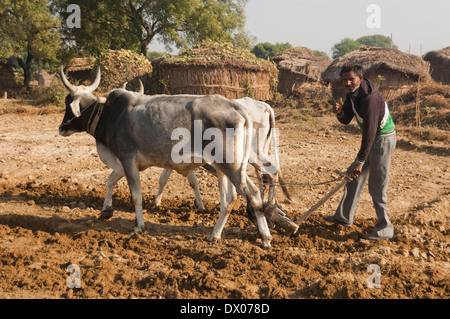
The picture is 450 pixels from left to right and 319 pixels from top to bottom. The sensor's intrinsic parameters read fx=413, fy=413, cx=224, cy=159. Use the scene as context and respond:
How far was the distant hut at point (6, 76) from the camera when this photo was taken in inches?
909

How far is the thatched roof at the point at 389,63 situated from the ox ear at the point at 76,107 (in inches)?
479

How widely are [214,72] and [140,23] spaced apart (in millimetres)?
10559

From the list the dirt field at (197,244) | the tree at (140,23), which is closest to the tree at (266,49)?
the tree at (140,23)

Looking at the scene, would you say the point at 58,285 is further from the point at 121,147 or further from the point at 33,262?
the point at 121,147

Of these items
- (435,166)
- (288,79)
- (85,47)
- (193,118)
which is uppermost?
(85,47)

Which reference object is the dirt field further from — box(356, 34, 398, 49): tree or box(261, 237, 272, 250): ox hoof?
box(356, 34, 398, 49): tree

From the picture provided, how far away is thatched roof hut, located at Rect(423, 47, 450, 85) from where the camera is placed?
20719 millimetres

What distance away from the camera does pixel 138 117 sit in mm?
5156

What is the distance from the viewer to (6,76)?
76.5 feet

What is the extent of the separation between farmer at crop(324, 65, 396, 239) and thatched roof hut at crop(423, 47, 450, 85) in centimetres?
1807

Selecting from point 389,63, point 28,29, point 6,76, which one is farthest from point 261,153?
point 6,76

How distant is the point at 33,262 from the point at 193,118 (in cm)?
236

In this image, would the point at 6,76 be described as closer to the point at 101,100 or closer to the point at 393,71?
the point at 393,71
